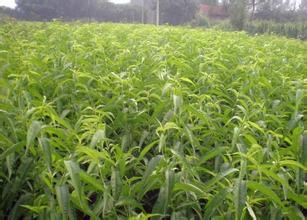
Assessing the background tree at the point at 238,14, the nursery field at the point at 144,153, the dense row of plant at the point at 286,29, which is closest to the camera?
the nursery field at the point at 144,153

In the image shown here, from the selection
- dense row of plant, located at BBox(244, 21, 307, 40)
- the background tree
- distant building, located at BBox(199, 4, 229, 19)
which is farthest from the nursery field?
distant building, located at BBox(199, 4, 229, 19)

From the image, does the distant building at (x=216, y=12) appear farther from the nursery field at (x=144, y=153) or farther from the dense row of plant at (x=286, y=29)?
the nursery field at (x=144, y=153)

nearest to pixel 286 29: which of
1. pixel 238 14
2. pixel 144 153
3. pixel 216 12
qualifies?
pixel 238 14

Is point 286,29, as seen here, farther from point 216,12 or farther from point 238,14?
point 216,12

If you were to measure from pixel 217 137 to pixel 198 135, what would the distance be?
9 cm

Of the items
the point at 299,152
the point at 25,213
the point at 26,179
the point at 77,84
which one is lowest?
the point at 25,213

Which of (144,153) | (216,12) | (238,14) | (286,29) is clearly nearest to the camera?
(144,153)

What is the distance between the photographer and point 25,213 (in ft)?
4.59

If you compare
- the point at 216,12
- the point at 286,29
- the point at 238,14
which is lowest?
the point at 286,29

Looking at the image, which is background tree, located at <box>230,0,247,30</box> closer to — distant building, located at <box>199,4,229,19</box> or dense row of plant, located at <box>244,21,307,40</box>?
dense row of plant, located at <box>244,21,307,40</box>

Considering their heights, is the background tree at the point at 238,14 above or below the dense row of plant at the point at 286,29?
above

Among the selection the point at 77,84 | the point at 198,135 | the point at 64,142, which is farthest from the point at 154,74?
the point at 64,142

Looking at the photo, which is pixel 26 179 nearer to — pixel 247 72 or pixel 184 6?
pixel 247 72

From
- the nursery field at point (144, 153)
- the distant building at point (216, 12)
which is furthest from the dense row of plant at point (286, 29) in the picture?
the nursery field at point (144, 153)
